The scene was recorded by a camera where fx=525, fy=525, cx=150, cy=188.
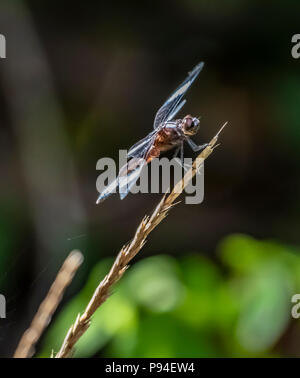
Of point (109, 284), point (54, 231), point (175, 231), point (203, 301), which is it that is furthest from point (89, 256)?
point (109, 284)

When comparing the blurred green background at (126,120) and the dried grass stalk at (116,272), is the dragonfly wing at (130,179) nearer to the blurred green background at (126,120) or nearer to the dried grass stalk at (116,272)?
the dried grass stalk at (116,272)

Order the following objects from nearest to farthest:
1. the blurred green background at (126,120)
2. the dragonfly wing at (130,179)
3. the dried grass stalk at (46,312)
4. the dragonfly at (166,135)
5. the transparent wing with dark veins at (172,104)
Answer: the dried grass stalk at (46,312), the dragonfly wing at (130,179), the dragonfly at (166,135), the transparent wing with dark veins at (172,104), the blurred green background at (126,120)

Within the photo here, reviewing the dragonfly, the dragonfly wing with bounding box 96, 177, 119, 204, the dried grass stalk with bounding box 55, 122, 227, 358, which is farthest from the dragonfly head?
the dried grass stalk with bounding box 55, 122, 227, 358

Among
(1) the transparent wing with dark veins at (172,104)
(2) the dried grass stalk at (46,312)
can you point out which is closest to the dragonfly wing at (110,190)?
(1) the transparent wing with dark veins at (172,104)

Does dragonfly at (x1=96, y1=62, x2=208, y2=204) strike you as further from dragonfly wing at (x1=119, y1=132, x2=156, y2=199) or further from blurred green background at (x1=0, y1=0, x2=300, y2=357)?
blurred green background at (x1=0, y1=0, x2=300, y2=357)

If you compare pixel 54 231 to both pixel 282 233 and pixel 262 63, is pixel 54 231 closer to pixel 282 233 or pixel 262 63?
pixel 282 233

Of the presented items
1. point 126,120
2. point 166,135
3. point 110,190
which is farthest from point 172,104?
point 126,120

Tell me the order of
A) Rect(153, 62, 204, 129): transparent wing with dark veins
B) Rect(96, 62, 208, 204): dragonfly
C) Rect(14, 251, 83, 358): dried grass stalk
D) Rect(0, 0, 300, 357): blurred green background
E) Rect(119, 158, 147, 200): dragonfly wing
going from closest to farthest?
1. Rect(14, 251, 83, 358): dried grass stalk
2. Rect(119, 158, 147, 200): dragonfly wing
3. Rect(96, 62, 208, 204): dragonfly
4. Rect(153, 62, 204, 129): transparent wing with dark veins
5. Rect(0, 0, 300, 357): blurred green background

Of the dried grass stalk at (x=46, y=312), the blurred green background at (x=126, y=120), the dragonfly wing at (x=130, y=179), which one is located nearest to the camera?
the dried grass stalk at (x=46, y=312)
